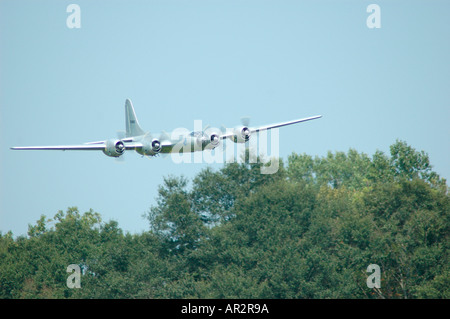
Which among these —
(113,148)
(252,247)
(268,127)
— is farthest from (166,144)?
(252,247)

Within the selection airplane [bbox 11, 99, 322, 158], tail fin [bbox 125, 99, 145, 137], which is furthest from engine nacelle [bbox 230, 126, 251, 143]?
tail fin [bbox 125, 99, 145, 137]

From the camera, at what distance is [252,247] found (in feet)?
289

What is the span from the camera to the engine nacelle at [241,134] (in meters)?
65.9

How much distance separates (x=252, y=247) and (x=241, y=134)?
83.5ft

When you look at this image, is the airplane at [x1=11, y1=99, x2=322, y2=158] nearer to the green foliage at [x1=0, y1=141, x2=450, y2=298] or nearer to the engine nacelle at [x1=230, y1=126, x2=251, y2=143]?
the engine nacelle at [x1=230, y1=126, x2=251, y2=143]

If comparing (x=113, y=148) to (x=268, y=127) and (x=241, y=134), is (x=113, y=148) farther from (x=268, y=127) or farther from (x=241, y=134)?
(x=268, y=127)

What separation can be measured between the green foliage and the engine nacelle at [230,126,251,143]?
1947 centimetres

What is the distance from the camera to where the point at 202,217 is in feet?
326

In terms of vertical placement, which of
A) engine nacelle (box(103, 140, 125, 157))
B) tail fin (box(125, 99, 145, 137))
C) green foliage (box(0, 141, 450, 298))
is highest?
tail fin (box(125, 99, 145, 137))

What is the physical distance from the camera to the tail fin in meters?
77.8

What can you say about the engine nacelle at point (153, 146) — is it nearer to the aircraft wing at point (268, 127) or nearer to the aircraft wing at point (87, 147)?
the aircraft wing at point (87, 147)

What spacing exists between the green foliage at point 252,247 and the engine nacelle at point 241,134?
1947 centimetres

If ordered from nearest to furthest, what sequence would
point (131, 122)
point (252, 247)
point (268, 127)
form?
point (268, 127) → point (131, 122) → point (252, 247)

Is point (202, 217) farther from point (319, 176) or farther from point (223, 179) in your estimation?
point (319, 176)
